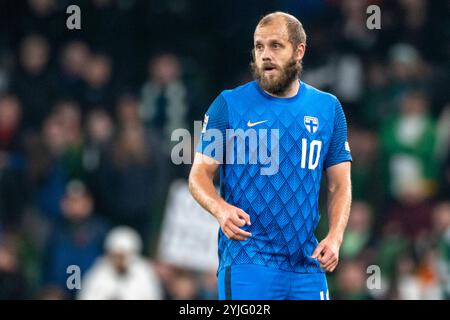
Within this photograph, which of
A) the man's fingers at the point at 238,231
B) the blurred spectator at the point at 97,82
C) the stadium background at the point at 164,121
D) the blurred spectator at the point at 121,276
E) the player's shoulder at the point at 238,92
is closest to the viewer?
the man's fingers at the point at 238,231

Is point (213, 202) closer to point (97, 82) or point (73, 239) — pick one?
point (73, 239)

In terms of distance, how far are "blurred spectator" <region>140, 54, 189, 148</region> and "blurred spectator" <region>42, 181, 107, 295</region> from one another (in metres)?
1.25

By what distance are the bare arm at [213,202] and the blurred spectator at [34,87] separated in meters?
7.26

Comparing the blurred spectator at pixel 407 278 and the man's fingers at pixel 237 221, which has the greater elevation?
the man's fingers at pixel 237 221

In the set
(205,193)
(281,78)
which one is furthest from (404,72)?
(205,193)

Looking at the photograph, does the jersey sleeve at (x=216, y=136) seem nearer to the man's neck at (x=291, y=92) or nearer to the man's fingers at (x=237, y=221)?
the man's neck at (x=291, y=92)

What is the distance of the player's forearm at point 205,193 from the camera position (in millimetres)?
6551

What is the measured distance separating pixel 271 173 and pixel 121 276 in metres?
5.96

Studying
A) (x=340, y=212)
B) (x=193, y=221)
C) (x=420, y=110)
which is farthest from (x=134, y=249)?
(x=340, y=212)

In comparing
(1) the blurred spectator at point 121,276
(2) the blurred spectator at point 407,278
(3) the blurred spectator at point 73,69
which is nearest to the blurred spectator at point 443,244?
(2) the blurred spectator at point 407,278

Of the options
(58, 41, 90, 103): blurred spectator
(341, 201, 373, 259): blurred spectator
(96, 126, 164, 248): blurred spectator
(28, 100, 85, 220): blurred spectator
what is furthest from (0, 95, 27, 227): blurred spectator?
(341, 201, 373, 259): blurred spectator

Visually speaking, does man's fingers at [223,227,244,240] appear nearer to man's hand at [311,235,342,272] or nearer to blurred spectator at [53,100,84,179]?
man's hand at [311,235,342,272]

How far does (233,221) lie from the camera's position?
6379 mm
